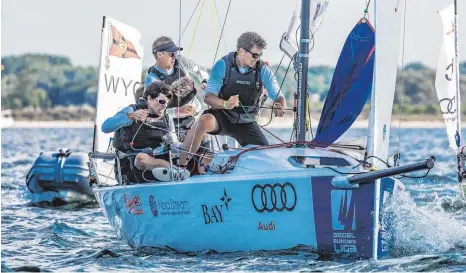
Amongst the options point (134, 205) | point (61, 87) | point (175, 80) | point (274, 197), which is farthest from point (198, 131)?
point (61, 87)

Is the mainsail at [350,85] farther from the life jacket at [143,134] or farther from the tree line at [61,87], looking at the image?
the tree line at [61,87]

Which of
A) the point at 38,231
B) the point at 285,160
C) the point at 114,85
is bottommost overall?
the point at 38,231

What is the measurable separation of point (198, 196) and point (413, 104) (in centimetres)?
8018

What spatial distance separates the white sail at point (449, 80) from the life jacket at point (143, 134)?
175 inches

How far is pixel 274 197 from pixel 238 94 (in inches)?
51.8

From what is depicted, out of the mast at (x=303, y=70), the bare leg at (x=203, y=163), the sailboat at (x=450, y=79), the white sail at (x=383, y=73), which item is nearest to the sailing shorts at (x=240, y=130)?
the bare leg at (x=203, y=163)

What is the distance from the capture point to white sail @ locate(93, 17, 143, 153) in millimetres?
13971

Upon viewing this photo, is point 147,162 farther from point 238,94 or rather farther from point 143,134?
point 238,94

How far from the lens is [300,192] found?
8.73 m

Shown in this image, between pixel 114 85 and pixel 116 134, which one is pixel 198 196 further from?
pixel 114 85

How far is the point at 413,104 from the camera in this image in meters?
88.1

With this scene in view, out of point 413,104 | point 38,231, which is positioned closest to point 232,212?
point 38,231

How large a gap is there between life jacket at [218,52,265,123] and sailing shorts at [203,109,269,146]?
5 centimetres

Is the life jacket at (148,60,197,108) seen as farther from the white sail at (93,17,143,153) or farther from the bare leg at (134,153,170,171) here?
the white sail at (93,17,143,153)
